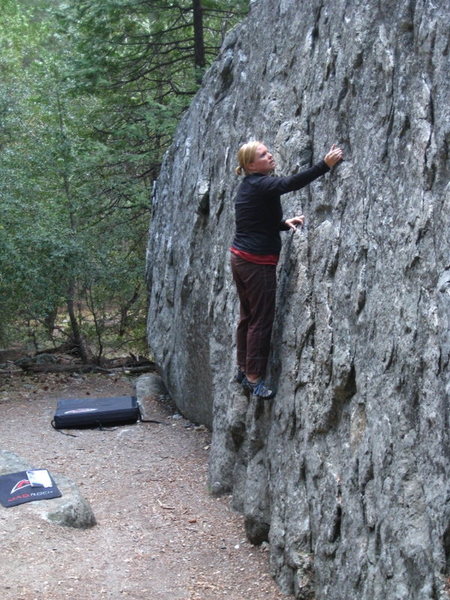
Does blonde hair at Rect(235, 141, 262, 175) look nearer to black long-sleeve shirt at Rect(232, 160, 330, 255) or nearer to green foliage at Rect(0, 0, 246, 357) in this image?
black long-sleeve shirt at Rect(232, 160, 330, 255)

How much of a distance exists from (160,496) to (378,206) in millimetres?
3752

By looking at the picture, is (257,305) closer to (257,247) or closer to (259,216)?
(257,247)

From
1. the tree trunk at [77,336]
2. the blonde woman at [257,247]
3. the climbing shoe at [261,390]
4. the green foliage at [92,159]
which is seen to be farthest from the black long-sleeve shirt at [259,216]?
the tree trunk at [77,336]

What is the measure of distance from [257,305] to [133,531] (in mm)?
2124

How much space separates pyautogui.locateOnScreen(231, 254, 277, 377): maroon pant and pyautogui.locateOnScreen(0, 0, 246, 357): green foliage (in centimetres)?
563

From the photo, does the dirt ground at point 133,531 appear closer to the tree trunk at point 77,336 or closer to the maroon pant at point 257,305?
the maroon pant at point 257,305

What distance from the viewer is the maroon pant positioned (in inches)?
210

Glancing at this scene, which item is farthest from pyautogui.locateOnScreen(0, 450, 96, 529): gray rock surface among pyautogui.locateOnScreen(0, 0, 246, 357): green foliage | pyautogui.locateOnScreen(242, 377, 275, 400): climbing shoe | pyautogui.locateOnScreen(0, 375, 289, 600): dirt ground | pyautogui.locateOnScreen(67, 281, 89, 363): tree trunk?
pyautogui.locateOnScreen(67, 281, 89, 363): tree trunk

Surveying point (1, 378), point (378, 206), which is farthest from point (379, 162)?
point (1, 378)

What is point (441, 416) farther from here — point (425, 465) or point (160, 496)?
point (160, 496)

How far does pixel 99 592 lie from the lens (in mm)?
4914

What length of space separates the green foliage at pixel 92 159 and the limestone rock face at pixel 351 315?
15.0ft

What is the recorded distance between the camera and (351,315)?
4.34 m

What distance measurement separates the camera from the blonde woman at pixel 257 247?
520 cm
